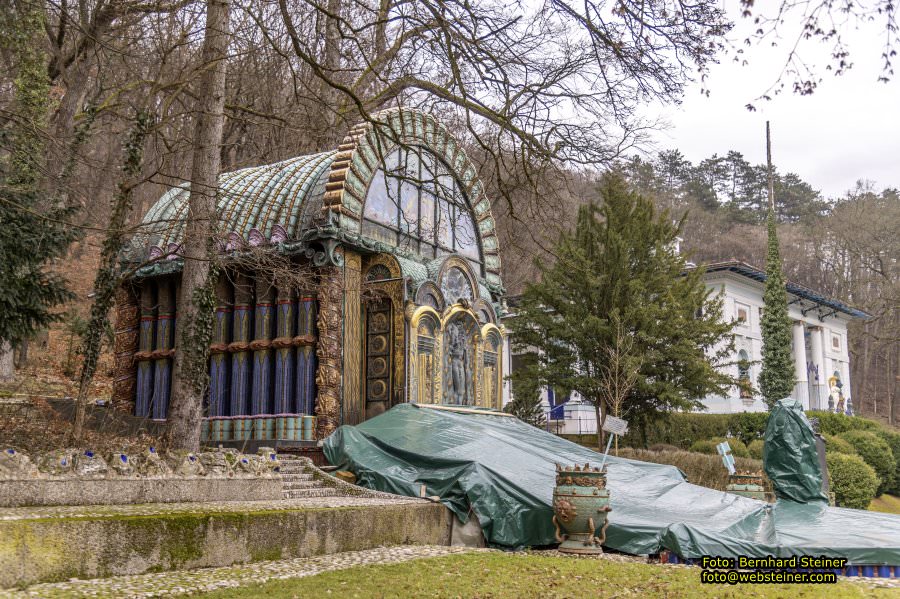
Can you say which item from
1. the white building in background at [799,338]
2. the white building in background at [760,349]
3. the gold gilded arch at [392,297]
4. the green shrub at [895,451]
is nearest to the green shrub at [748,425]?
the white building in background at [760,349]

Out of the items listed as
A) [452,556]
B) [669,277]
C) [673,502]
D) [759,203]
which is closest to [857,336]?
[759,203]

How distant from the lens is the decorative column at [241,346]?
14781 millimetres

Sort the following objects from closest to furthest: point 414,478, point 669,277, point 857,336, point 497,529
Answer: point 497,529
point 414,478
point 669,277
point 857,336

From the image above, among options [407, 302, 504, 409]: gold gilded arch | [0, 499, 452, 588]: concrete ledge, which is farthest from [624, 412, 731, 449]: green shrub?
[0, 499, 452, 588]: concrete ledge

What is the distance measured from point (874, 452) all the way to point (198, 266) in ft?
72.3

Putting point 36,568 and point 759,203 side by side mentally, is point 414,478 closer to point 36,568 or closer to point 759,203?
point 36,568

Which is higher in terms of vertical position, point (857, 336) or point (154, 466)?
point (857, 336)

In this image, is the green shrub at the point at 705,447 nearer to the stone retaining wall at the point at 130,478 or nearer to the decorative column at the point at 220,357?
the decorative column at the point at 220,357

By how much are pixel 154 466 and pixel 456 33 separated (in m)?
5.48

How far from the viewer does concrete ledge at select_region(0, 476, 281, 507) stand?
7.09 meters

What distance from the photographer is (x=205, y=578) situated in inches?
265

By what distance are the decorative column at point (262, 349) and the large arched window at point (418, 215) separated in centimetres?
226

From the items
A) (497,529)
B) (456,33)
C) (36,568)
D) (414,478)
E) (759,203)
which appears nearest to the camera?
(36,568)

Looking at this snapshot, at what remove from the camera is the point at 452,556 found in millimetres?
9148
